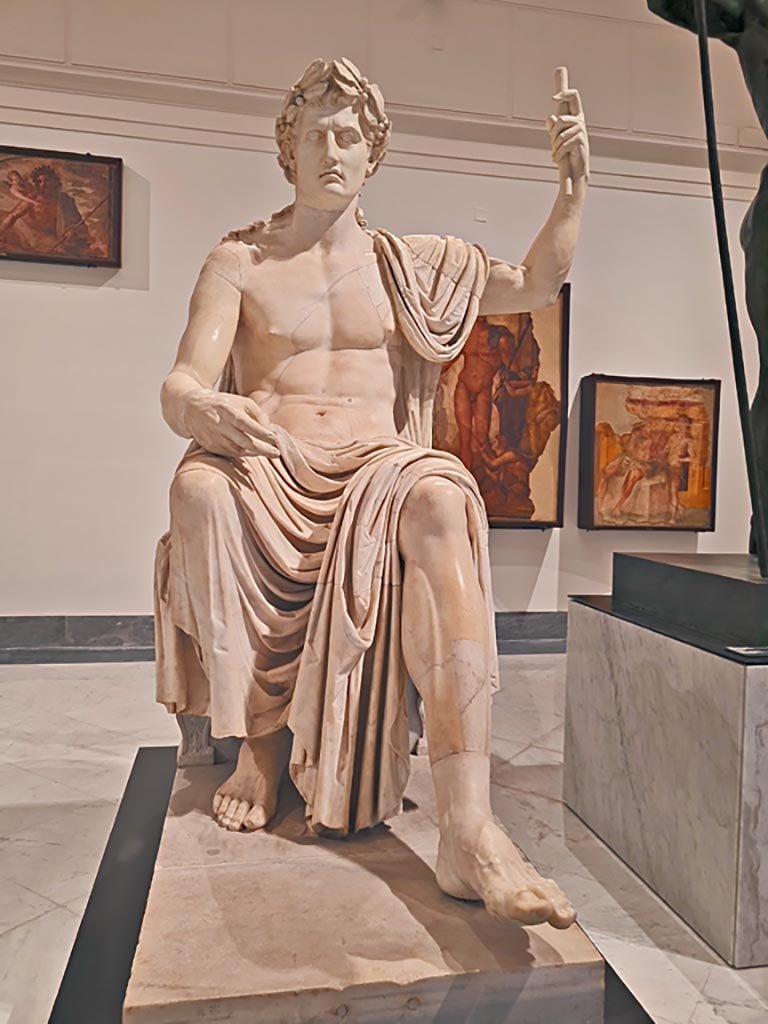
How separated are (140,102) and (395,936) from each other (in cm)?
499

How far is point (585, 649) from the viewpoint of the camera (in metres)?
2.73

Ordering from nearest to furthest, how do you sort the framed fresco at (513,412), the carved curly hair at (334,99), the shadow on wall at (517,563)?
1. the carved curly hair at (334,99)
2. the framed fresco at (513,412)
3. the shadow on wall at (517,563)

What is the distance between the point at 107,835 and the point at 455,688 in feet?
4.61

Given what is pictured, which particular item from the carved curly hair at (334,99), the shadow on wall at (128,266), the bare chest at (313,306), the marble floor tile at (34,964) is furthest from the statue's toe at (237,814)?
the shadow on wall at (128,266)

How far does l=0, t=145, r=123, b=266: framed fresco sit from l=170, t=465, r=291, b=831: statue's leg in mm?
3593

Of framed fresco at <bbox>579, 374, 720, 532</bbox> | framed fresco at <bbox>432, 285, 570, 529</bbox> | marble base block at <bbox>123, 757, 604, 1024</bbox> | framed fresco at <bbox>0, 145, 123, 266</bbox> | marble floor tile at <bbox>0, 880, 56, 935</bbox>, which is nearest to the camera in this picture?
marble base block at <bbox>123, 757, 604, 1024</bbox>

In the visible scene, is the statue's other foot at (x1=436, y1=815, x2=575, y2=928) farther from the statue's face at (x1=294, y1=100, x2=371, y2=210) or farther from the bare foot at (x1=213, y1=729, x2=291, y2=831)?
the statue's face at (x1=294, y1=100, x2=371, y2=210)

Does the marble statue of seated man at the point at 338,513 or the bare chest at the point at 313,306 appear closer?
the marble statue of seated man at the point at 338,513

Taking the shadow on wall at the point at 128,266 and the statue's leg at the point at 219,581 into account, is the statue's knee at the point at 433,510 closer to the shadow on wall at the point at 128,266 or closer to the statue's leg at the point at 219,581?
the statue's leg at the point at 219,581

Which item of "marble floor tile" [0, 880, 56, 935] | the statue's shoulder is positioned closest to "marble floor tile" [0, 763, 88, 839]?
"marble floor tile" [0, 880, 56, 935]

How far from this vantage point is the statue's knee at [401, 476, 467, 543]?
1.85 metres

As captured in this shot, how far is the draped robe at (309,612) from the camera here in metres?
1.87

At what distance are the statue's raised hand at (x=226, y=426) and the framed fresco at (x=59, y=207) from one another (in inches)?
137

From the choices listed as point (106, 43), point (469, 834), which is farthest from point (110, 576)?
point (469, 834)
